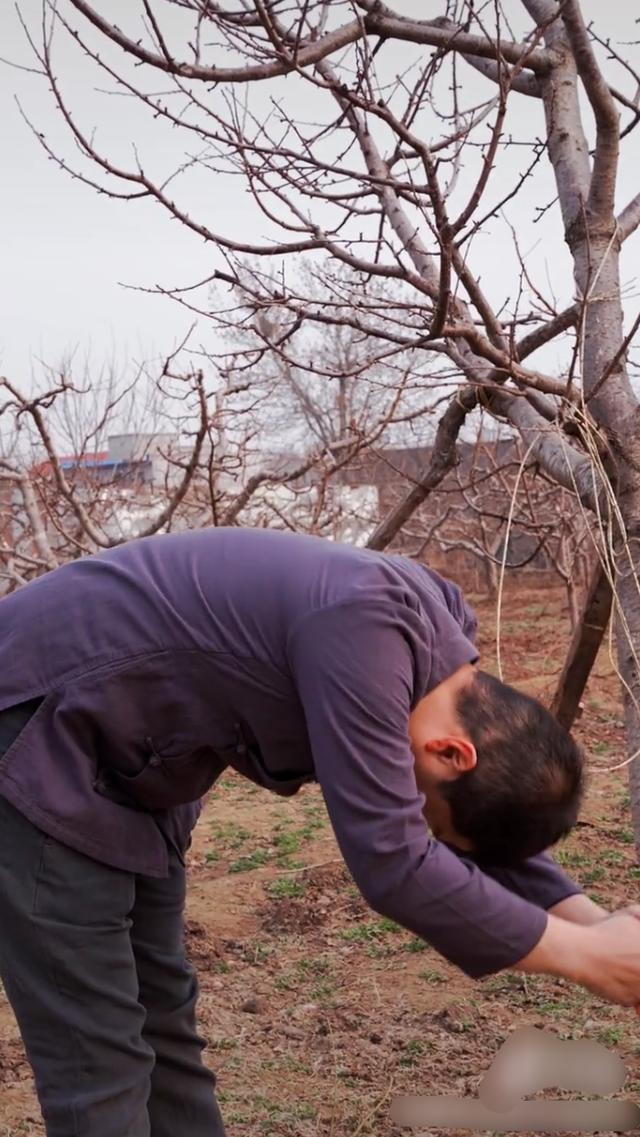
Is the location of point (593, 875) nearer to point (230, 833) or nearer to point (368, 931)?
point (368, 931)

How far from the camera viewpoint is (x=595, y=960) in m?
1.64

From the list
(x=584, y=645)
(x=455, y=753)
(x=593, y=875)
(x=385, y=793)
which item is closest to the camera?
(x=385, y=793)

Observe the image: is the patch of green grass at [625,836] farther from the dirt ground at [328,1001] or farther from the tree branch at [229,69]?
the tree branch at [229,69]

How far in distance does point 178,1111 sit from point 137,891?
1.54 ft

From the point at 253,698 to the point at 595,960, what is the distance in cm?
61

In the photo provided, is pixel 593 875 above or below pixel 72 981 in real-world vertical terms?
below

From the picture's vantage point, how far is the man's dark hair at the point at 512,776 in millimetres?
1674

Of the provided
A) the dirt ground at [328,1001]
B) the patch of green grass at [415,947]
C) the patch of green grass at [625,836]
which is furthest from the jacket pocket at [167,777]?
the patch of green grass at [625,836]

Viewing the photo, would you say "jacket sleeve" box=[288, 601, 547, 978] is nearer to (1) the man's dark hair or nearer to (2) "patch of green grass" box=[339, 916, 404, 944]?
(1) the man's dark hair

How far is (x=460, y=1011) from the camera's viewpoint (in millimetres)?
A: 3549

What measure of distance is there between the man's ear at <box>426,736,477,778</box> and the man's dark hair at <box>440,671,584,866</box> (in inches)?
0.4

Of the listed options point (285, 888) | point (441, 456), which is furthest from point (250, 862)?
point (441, 456)

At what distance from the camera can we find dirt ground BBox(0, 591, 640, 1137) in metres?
3.04

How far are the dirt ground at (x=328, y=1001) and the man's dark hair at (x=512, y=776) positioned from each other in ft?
4.77
